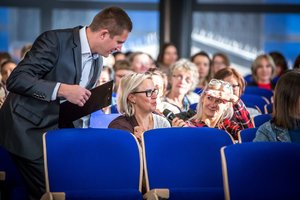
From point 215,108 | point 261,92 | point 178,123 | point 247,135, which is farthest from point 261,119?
point 261,92

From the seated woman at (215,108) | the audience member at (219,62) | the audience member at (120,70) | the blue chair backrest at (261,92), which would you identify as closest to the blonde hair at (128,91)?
the seated woman at (215,108)

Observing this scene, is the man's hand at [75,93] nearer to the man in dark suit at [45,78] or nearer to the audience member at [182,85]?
the man in dark suit at [45,78]

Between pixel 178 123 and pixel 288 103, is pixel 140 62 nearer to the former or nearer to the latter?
pixel 178 123

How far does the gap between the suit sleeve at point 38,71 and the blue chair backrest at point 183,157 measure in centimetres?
66

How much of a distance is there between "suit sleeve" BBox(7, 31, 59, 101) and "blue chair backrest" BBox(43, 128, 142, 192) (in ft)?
0.85

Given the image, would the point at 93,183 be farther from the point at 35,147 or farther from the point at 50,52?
the point at 50,52

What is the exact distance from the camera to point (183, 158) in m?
5.20

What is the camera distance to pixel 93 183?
5.10m

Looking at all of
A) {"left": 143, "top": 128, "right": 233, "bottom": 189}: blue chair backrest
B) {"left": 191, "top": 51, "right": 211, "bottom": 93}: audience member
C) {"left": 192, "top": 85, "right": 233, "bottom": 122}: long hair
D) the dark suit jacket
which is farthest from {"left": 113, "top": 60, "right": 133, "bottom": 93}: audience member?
{"left": 143, "top": 128, "right": 233, "bottom": 189}: blue chair backrest

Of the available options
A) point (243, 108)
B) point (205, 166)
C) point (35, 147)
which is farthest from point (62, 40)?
point (243, 108)

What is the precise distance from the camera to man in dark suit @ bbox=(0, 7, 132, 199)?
16.6ft

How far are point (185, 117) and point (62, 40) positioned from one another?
161 centimetres

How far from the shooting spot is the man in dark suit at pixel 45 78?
16.6ft

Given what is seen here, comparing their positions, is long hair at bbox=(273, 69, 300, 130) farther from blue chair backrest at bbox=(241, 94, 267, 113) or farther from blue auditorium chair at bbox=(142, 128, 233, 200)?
blue chair backrest at bbox=(241, 94, 267, 113)
